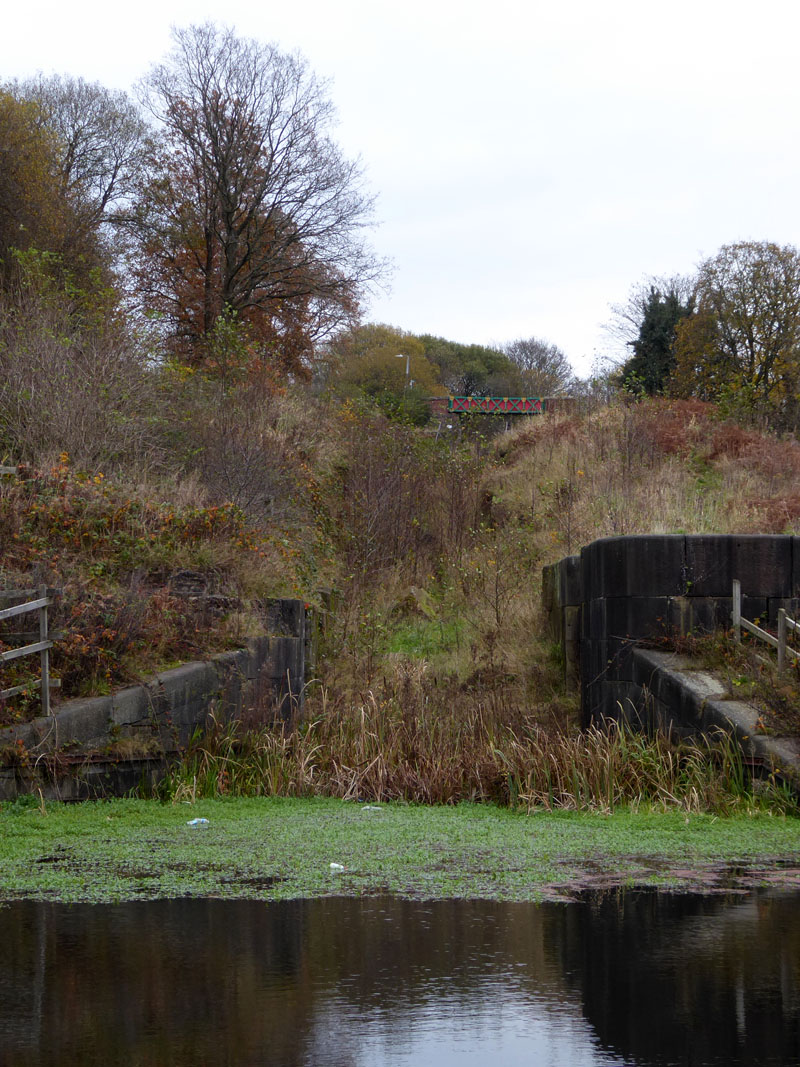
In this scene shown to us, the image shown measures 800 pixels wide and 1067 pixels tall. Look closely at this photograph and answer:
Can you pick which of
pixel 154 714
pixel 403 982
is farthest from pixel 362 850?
pixel 154 714

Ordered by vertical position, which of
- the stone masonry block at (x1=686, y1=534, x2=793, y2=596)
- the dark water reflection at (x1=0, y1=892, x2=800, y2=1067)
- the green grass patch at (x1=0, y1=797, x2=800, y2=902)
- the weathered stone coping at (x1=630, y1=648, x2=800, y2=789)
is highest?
the stone masonry block at (x1=686, y1=534, x2=793, y2=596)

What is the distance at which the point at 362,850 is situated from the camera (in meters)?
7.87

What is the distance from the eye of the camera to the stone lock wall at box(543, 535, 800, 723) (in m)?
12.6

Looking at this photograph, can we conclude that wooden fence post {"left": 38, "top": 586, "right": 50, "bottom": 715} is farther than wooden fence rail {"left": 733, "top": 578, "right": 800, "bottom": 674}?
No

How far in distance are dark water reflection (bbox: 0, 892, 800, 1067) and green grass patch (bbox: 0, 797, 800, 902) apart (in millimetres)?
436

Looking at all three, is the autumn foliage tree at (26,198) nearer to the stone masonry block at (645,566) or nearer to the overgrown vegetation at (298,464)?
the overgrown vegetation at (298,464)

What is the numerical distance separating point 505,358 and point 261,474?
55633mm

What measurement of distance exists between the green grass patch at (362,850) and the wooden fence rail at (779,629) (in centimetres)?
206

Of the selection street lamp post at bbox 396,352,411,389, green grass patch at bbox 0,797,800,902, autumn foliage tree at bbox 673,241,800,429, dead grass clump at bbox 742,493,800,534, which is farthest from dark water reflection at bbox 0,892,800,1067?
street lamp post at bbox 396,352,411,389

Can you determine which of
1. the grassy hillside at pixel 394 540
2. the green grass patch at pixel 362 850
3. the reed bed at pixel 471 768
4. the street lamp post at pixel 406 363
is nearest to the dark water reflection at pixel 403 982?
Result: the green grass patch at pixel 362 850

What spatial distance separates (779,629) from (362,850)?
4.87 m

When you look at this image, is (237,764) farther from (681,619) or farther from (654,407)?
(654,407)

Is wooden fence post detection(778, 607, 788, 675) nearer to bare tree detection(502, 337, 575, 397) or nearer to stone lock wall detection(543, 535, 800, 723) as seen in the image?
stone lock wall detection(543, 535, 800, 723)

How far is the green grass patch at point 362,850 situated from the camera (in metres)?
6.75
